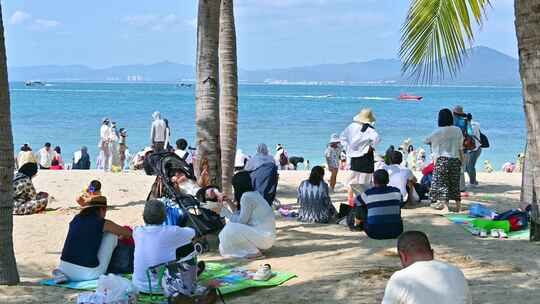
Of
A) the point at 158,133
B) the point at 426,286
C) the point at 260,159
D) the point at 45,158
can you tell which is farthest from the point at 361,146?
the point at 45,158

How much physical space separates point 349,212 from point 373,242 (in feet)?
3.89

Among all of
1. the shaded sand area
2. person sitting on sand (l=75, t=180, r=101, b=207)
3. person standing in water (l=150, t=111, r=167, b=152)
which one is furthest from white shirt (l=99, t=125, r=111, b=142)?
person sitting on sand (l=75, t=180, r=101, b=207)

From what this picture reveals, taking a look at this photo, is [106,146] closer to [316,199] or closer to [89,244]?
[316,199]

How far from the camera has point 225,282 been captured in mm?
6770

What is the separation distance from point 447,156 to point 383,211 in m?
2.44

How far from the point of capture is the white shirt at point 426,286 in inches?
146

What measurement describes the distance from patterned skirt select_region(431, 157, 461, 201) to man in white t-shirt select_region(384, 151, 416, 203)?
1.60ft

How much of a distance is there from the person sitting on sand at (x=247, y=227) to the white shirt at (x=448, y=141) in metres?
3.71

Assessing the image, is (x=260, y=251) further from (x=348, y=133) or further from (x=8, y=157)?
(x=348, y=133)

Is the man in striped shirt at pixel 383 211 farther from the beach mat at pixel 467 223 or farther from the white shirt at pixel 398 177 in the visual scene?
the white shirt at pixel 398 177

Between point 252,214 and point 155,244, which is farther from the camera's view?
point 252,214

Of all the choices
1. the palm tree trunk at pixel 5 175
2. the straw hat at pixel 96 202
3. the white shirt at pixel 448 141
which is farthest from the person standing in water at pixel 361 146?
the palm tree trunk at pixel 5 175

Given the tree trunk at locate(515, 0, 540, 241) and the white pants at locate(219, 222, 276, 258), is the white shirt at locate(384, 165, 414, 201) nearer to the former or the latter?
the white pants at locate(219, 222, 276, 258)

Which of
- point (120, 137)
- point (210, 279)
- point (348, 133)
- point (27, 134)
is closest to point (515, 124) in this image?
point (27, 134)
